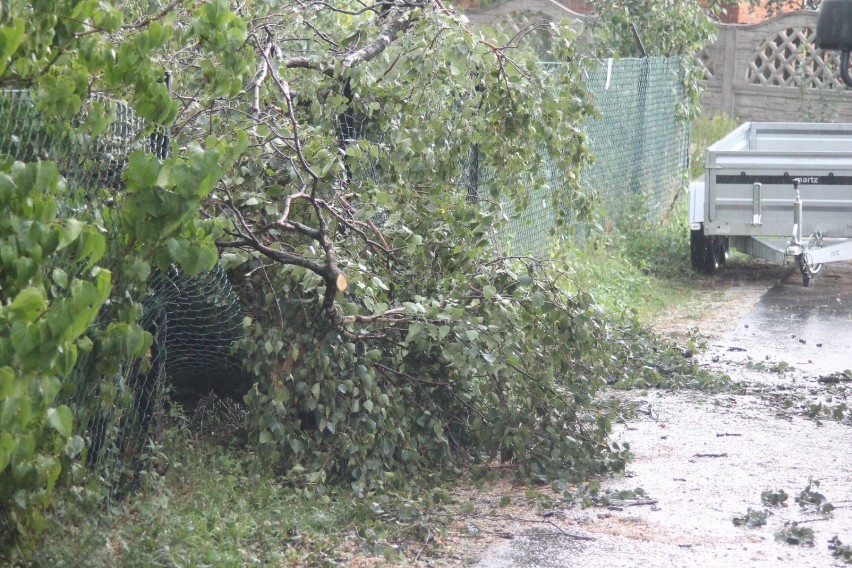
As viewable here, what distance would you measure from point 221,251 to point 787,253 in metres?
6.87

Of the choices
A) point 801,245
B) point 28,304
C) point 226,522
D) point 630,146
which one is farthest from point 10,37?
point 630,146

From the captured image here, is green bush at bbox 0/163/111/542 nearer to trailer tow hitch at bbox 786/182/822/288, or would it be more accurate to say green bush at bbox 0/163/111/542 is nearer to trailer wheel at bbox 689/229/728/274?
trailer tow hitch at bbox 786/182/822/288

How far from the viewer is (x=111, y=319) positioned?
403 centimetres

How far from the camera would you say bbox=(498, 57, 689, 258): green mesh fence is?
35.6ft

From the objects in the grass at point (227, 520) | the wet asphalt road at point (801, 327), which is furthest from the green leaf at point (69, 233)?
the wet asphalt road at point (801, 327)

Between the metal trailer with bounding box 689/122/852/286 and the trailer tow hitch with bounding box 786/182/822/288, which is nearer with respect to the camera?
the trailer tow hitch with bounding box 786/182/822/288

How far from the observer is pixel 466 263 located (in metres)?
5.82

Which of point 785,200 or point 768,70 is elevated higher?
point 768,70

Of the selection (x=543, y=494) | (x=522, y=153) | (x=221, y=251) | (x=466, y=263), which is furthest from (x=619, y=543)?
(x=522, y=153)

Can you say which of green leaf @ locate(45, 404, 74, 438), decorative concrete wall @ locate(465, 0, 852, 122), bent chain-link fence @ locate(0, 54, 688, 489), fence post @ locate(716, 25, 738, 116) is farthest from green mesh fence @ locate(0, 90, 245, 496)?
fence post @ locate(716, 25, 738, 116)

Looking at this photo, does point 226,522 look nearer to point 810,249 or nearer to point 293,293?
point 293,293

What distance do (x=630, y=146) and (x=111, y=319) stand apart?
1009 centimetres

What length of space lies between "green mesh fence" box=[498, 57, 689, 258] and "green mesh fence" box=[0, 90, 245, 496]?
15.9 feet

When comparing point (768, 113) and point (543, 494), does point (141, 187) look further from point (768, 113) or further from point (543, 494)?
point (768, 113)
